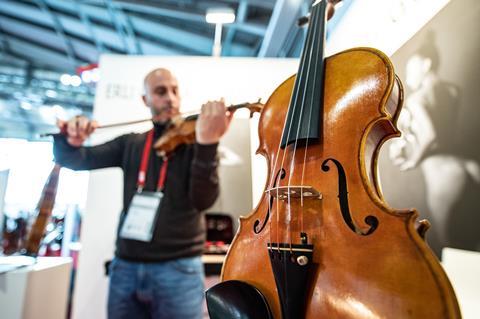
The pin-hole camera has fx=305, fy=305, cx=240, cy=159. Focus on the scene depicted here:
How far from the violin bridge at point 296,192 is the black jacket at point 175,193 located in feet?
1.55

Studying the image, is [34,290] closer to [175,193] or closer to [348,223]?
[175,193]

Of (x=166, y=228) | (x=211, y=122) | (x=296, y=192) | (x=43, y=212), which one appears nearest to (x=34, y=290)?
(x=43, y=212)

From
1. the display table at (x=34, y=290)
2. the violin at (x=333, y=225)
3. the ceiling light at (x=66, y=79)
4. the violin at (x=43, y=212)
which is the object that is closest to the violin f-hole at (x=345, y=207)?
the violin at (x=333, y=225)

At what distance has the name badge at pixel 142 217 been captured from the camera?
1031 millimetres

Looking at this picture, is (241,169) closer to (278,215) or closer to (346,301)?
(278,215)

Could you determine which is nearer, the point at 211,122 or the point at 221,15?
the point at 211,122

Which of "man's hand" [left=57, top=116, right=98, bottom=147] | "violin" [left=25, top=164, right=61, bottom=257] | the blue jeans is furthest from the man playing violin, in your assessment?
"violin" [left=25, top=164, right=61, bottom=257]

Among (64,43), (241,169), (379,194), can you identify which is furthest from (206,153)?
(64,43)

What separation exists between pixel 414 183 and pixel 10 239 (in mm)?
2153

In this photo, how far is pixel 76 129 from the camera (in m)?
1.26

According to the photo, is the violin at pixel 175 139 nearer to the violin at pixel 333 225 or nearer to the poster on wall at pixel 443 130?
the violin at pixel 333 225

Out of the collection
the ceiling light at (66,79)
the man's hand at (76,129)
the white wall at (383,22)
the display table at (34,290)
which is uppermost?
the ceiling light at (66,79)

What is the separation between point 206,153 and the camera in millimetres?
984

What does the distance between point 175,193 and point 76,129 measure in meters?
0.54
